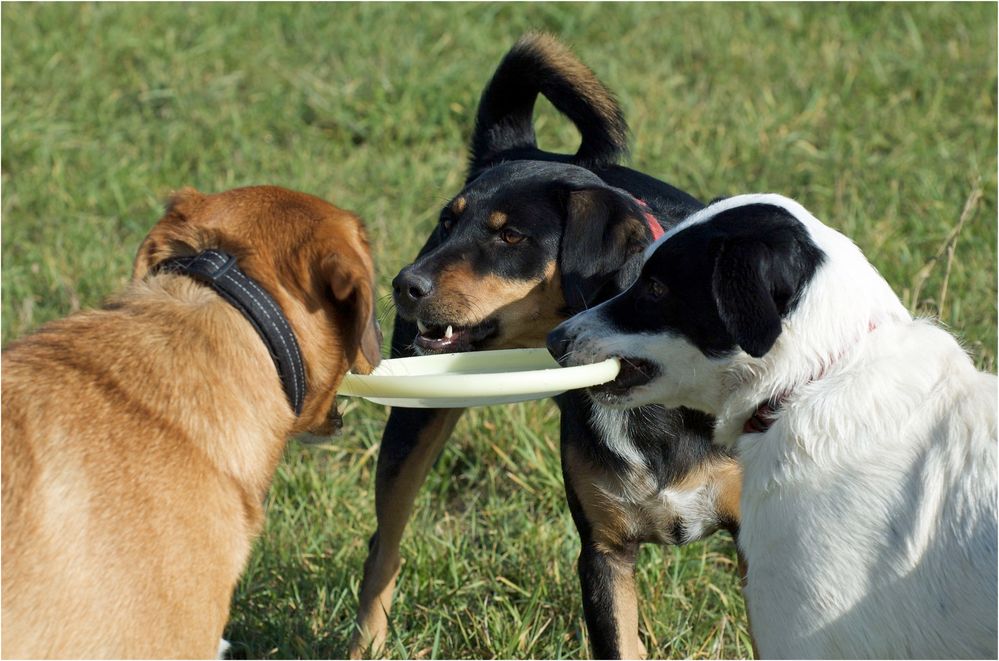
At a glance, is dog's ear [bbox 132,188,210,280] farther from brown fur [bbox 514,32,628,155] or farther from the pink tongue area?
brown fur [bbox 514,32,628,155]

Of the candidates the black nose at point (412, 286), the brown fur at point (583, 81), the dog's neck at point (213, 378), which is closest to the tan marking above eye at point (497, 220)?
the black nose at point (412, 286)

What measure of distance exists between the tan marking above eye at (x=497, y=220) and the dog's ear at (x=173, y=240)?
4.48 ft

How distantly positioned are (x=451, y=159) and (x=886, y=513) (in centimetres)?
622

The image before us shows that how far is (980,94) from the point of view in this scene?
30.7 ft

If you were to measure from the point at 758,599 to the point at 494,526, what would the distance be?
2.23m

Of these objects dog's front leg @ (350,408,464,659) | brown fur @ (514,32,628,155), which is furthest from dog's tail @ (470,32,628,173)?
dog's front leg @ (350,408,464,659)

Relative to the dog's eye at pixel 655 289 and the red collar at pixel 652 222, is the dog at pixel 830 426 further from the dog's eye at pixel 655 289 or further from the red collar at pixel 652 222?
the red collar at pixel 652 222

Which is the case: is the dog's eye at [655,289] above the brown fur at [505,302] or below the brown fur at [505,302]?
above

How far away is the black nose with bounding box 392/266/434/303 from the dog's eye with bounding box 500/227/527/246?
342mm

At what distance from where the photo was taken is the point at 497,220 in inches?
180

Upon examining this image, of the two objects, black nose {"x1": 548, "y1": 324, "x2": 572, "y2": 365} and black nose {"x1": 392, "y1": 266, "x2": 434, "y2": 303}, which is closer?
black nose {"x1": 548, "y1": 324, "x2": 572, "y2": 365}

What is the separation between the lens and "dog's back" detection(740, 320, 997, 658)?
3199 mm

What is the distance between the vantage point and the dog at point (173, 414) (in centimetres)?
302

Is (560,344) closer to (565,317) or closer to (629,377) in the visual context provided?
(629,377)
